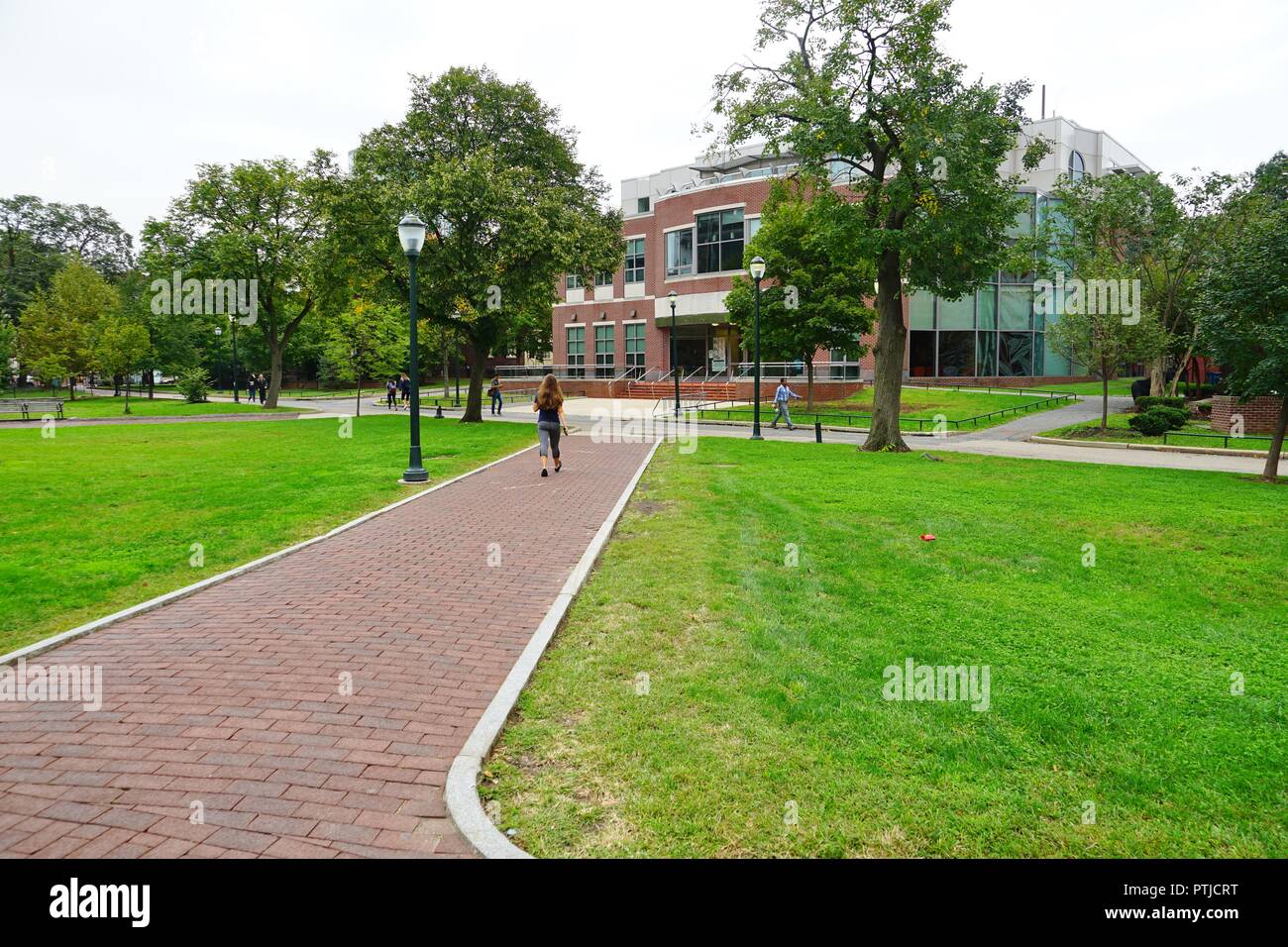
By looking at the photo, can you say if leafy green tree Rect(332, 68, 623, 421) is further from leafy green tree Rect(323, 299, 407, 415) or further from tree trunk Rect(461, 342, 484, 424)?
leafy green tree Rect(323, 299, 407, 415)

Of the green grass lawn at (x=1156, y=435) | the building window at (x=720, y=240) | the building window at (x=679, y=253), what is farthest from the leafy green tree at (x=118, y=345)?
the green grass lawn at (x=1156, y=435)

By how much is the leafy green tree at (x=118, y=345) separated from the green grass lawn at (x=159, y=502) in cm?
2165

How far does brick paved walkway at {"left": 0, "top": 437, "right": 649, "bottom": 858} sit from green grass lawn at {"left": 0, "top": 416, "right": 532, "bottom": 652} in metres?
1.11

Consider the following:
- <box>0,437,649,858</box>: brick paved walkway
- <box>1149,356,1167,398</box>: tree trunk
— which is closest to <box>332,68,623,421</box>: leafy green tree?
<box>0,437,649,858</box>: brick paved walkway

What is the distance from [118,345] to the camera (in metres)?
44.0

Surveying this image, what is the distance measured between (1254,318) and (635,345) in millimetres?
43189

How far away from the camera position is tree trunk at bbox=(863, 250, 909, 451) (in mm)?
21359

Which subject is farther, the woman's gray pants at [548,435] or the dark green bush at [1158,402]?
the dark green bush at [1158,402]

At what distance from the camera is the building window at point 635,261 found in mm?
56875

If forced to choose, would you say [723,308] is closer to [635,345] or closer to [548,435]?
[635,345]

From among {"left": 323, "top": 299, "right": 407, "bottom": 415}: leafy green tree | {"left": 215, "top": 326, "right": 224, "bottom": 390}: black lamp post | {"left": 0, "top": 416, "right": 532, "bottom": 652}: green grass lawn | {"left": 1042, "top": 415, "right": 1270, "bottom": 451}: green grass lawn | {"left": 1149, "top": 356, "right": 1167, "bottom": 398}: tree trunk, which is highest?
{"left": 215, "top": 326, "right": 224, "bottom": 390}: black lamp post

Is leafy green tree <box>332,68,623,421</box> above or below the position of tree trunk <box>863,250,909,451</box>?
above

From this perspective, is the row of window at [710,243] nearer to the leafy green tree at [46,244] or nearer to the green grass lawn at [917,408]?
the green grass lawn at [917,408]

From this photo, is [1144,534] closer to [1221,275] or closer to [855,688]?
[855,688]
